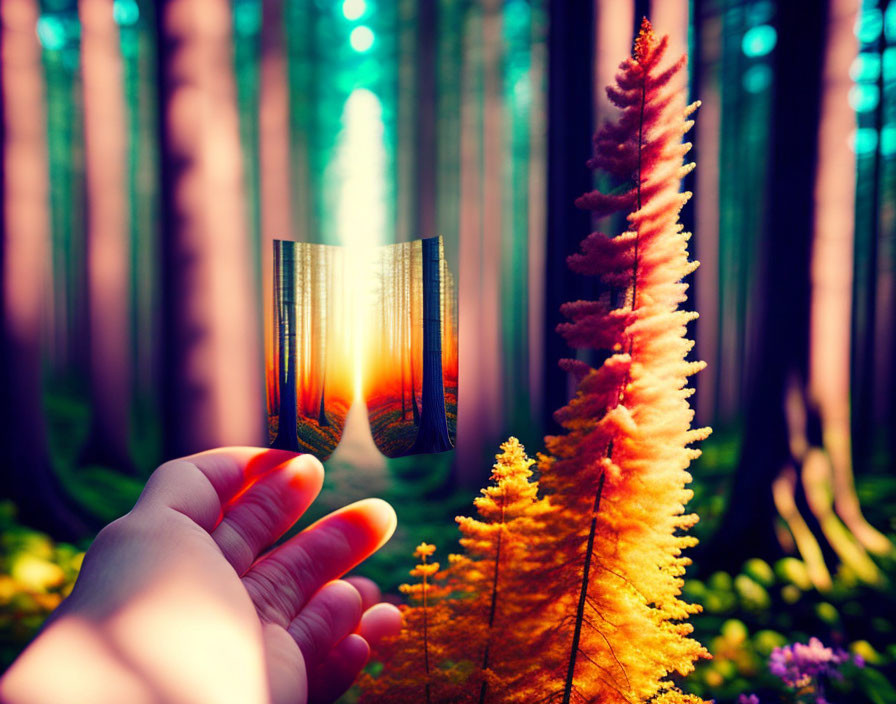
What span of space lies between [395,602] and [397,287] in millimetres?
661

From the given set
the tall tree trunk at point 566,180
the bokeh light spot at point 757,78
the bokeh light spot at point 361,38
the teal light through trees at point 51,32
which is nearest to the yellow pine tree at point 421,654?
the tall tree trunk at point 566,180

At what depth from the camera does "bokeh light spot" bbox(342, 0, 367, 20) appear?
3.08ft

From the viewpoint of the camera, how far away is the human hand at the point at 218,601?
510 millimetres

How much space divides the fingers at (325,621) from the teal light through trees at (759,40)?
1.36m

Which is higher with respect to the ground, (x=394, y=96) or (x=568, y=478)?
(x=394, y=96)

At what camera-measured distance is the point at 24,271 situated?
162 cm

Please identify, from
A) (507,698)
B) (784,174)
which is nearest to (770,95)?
(784,174)

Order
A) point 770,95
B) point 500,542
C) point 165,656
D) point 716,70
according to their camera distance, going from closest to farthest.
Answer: point 165,656
point 500,542
point 716,70
point 770,95

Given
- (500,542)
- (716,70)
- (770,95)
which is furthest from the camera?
(770,95)

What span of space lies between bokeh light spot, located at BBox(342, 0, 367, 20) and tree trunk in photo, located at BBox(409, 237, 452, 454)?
66 centimetres

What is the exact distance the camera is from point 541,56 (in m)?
0.87

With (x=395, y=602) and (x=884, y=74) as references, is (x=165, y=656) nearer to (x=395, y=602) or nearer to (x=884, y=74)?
(x=395, y=602)

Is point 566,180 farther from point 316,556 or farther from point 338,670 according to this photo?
point 338,670

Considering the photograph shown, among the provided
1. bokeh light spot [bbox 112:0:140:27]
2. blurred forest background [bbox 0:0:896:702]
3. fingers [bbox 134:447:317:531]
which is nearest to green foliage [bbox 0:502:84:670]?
blurred forest background [bbox 0:0:896:702]
